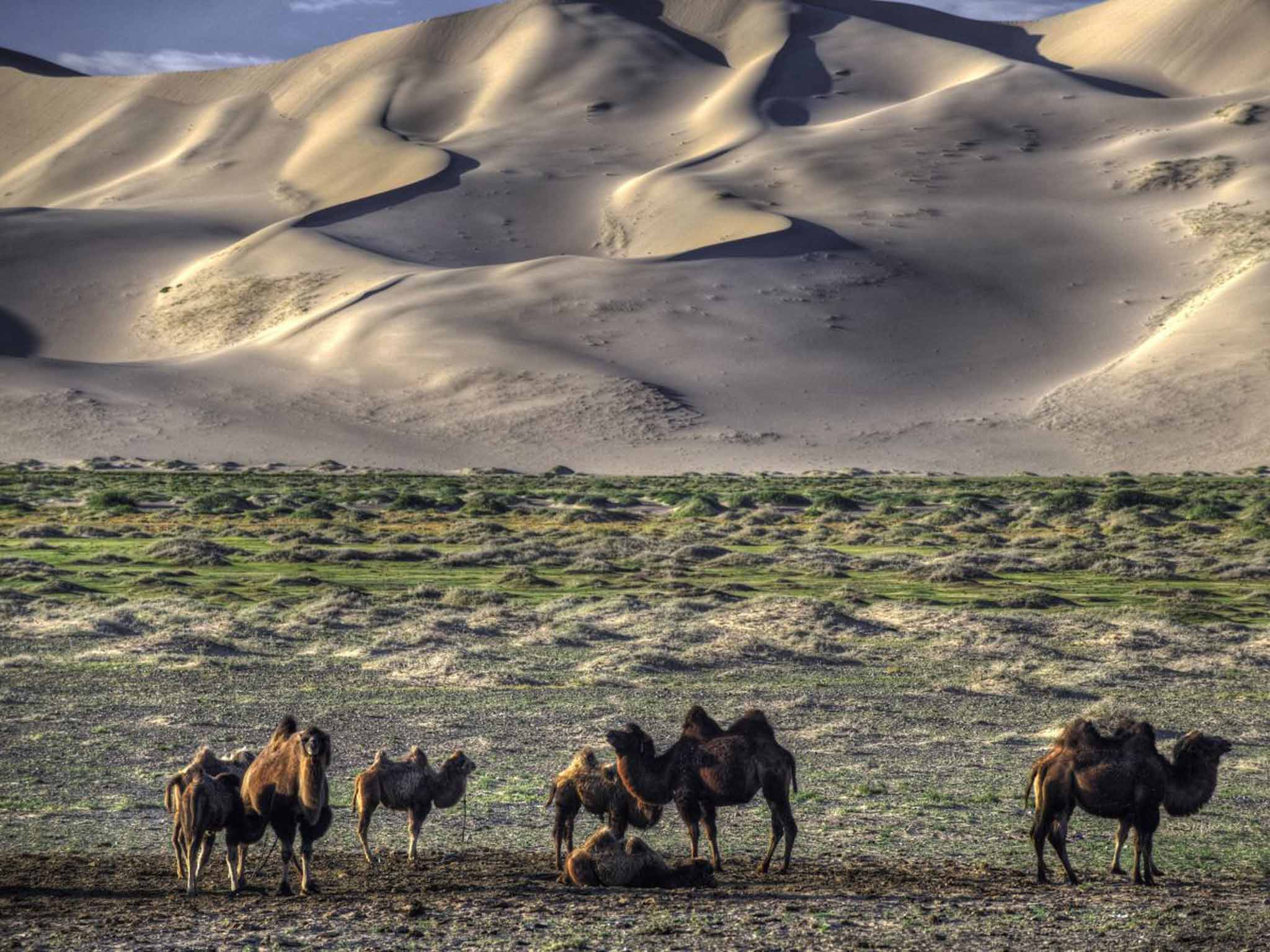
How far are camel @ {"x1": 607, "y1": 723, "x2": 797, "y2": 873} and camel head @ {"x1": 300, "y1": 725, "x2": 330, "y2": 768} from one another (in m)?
2.06

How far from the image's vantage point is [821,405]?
4304 inches

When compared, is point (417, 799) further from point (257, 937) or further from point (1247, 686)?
point (1247, 686)

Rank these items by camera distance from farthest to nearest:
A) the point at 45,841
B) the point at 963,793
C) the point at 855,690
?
the point at 855,690 → the point at 963,793 → the point at 45,841

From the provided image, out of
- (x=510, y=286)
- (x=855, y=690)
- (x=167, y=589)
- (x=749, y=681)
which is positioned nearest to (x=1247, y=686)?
(x=855, y=690)

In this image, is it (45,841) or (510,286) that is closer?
(45,841)

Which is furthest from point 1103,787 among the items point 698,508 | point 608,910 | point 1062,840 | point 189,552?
point 698,508

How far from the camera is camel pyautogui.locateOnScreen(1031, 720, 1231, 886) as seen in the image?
10.1 metres

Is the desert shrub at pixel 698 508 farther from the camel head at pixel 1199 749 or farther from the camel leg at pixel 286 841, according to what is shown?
the camel leg at pixel 286 841

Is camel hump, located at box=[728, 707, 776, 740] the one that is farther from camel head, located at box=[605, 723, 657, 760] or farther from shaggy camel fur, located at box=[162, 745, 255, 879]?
shaggy camel fur, located at box=[162, 745, 255, 879]

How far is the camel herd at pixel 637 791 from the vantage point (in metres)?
9.78

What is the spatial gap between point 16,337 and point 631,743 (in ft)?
492

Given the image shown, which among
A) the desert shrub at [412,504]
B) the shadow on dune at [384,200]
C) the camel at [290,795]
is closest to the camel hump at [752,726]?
the camel at [290,795]

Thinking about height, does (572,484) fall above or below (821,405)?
below

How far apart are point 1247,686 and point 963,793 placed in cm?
820
